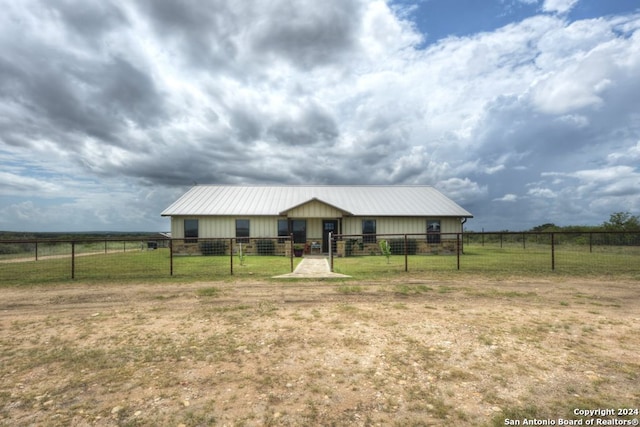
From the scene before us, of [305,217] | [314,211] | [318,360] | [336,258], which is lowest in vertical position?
[336,258]

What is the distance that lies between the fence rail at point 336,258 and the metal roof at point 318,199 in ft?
7.14

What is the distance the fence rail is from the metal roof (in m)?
2.18

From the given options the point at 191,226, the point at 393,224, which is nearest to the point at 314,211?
the point at 393,224

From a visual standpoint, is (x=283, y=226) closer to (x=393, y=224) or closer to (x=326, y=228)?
(x=326, y=228)

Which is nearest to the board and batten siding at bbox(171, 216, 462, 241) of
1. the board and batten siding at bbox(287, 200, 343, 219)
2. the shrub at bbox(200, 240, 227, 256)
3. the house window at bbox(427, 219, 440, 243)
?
the house window at bbox(427, 219, 440, 243)

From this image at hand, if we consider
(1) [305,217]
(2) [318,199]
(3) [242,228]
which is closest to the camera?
(2) [318,199]

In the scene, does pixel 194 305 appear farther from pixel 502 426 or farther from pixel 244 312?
pixel 502 426

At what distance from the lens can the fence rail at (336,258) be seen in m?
13.0

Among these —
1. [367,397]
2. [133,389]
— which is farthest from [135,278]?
[367,397]

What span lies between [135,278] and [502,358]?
12.0 metres

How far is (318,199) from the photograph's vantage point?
2250 cm

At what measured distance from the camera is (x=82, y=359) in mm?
4648

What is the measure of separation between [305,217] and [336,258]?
3801mm

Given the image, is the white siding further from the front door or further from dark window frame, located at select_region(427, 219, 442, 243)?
the front door
